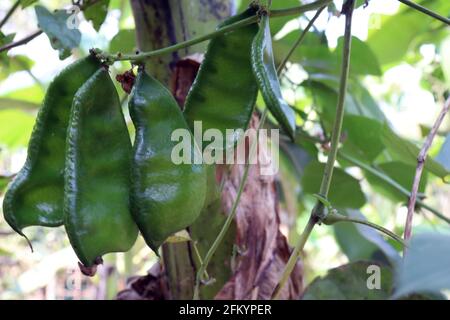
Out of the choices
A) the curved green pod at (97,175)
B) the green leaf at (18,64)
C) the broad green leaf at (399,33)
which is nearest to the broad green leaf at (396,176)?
the broad green leaf at (399,33)

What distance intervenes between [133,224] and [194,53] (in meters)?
0.40

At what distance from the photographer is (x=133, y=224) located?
0.62 meters

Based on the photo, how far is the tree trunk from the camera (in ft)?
3.00

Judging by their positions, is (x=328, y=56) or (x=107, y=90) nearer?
(x=107, y=90)

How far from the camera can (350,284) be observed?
88cm

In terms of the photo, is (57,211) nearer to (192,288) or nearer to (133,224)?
(133,224)

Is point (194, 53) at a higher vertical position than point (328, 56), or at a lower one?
lower

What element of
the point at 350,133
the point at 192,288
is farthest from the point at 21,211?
the point at 350,133

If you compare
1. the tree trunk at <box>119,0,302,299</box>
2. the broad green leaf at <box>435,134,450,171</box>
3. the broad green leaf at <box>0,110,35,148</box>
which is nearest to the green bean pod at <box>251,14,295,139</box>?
the broad green leaf at <box>435,134,450,171</box>

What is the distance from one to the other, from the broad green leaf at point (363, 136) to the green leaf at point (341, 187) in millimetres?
79

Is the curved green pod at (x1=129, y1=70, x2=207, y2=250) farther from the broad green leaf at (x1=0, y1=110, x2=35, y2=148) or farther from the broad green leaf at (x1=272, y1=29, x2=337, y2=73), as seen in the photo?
the broad green leaf at (x1=0, y1=110, x2=35, y2=148)
